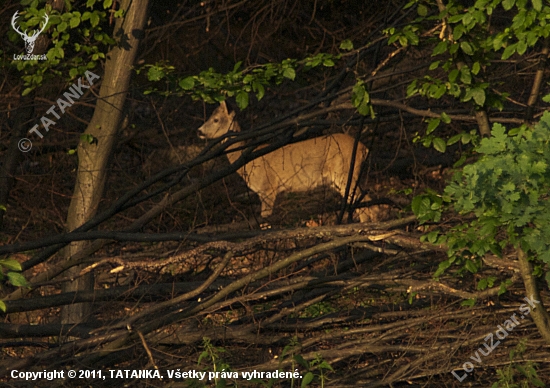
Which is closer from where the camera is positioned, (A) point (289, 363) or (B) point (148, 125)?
(A) point (289, 363)

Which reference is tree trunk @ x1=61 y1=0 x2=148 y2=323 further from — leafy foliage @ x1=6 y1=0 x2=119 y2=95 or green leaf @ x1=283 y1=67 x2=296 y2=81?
green leaf @ x1=283 y1=67 x2=296 y2=81

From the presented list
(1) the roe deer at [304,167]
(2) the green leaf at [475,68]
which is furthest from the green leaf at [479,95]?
(1) the roe deer at [304,167]

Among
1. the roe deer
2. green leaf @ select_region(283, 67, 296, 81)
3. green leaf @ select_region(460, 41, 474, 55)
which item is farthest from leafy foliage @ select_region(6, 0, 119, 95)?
the roe deer

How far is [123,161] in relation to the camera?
9.99 m

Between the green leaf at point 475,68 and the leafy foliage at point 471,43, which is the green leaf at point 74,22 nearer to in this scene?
the leafy foliage at point 471,43

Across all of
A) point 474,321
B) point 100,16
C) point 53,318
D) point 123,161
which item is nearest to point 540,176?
point 474,321

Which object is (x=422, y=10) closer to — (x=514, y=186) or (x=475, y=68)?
(x=475, y=68)

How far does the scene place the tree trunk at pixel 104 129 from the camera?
23.5 ft

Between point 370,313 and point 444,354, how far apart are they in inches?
24.4

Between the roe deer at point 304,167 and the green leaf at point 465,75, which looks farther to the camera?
the roe deer at point 304,167

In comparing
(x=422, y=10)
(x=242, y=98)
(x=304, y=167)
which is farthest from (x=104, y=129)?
(x=304, y=167)

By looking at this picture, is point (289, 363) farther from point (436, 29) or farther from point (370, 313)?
point (436, 29)

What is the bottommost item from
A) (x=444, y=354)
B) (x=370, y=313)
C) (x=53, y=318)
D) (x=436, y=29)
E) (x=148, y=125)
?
(x=444, y=354)

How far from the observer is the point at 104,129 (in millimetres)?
7223
